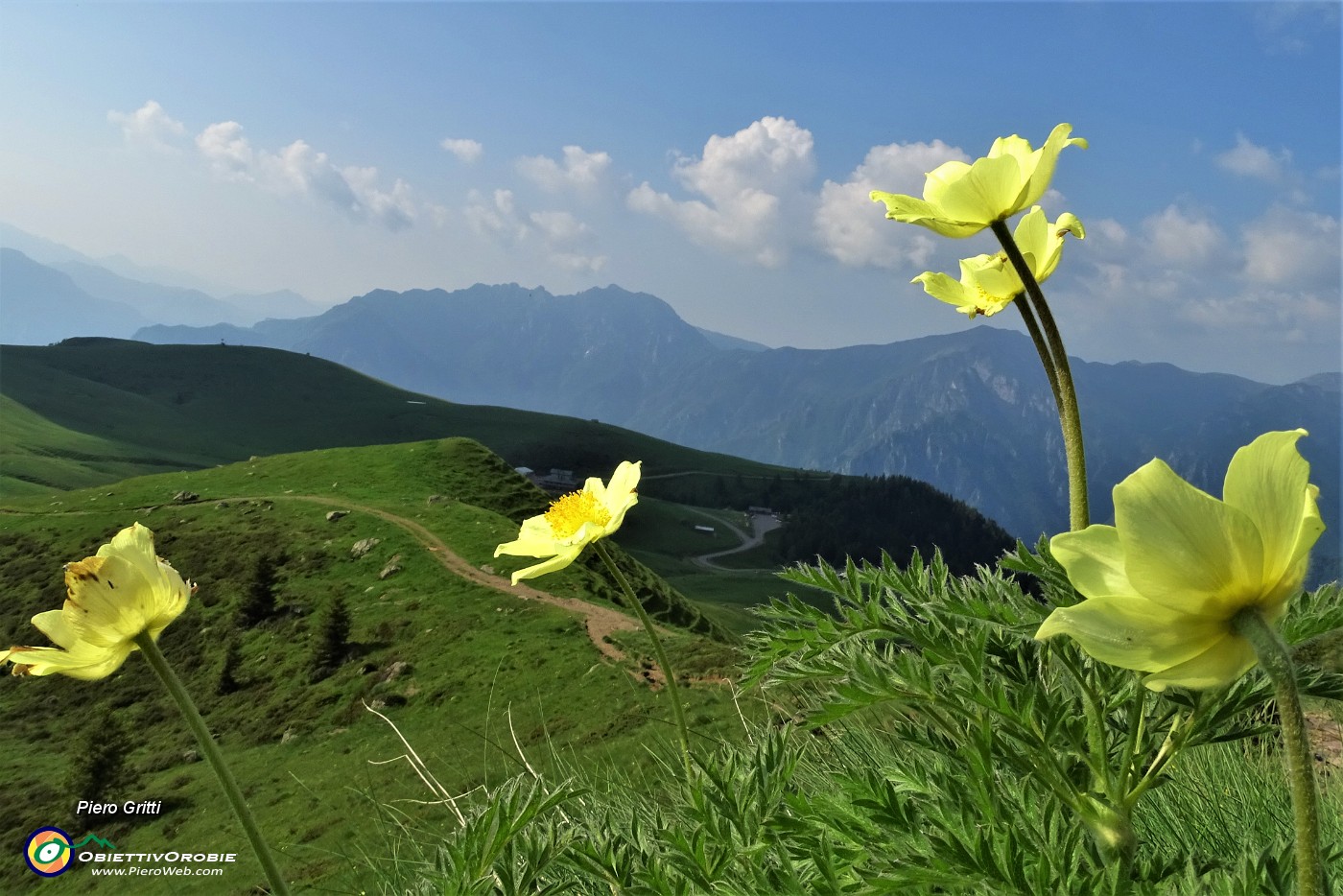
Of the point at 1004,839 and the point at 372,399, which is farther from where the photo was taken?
the point at 372,399

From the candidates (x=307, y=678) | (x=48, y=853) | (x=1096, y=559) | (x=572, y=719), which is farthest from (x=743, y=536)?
(x=1096, y=559)

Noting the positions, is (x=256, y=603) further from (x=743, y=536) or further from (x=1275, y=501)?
(x=743, y=536)

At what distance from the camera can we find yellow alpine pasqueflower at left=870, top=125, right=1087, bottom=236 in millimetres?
2168

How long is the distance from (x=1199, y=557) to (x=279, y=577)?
147 ft

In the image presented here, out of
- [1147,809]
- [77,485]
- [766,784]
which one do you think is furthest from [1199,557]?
[77,485]

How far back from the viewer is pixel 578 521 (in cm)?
284

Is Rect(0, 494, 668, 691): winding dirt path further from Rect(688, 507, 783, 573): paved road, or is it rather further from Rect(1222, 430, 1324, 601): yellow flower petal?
Rect(688, 507, 783, 573): paved road

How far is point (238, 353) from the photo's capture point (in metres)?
166

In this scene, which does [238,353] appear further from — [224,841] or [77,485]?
[224,841]

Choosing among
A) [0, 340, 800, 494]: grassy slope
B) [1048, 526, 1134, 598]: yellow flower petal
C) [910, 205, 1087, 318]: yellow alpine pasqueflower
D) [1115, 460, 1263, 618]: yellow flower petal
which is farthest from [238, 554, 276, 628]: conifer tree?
[0, 340, 800, 494]: grassy slope

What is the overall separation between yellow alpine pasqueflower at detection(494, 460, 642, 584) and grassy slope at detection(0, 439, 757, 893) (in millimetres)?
9059

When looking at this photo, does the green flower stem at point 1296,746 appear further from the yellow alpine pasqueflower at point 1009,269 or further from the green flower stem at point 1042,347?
the yellow alpine pasqueflower at point 1009,269

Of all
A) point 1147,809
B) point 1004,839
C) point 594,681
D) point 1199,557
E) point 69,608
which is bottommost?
point 594,681

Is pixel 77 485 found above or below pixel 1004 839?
below
